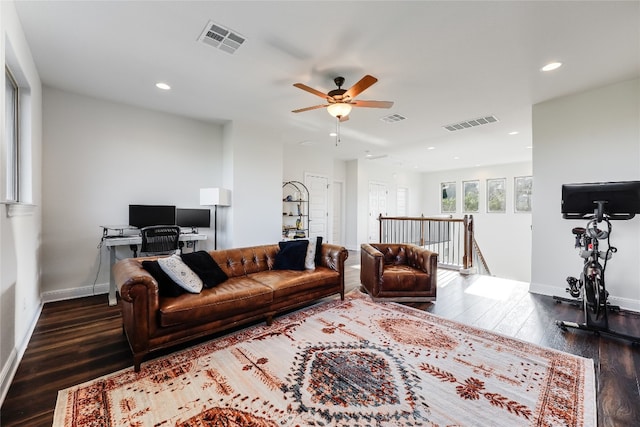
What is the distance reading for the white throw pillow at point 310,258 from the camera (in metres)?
3.57

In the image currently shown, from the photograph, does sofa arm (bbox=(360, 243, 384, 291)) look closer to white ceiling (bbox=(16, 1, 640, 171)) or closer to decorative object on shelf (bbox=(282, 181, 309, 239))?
white ceiling (bbox=(16, 1, 640, 171))

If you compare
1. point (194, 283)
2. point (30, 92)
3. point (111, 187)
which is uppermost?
point (30, 92)

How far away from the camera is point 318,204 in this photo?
292 inches

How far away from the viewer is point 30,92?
114 inches

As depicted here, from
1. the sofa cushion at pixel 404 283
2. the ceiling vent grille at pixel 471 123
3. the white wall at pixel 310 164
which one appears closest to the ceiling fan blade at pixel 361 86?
the sofa cushion at pixel 404 283

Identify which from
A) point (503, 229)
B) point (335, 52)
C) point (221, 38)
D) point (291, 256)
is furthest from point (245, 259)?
point (503, 229)

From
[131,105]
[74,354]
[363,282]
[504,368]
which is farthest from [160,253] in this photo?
[504,368]

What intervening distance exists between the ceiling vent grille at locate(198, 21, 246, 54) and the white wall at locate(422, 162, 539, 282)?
9345 millimetres

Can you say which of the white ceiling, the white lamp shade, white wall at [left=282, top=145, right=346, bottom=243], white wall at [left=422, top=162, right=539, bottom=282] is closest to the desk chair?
the white lamp shade

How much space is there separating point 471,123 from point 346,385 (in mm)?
4945

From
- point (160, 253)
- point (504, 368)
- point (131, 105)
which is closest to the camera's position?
point (504, 368)

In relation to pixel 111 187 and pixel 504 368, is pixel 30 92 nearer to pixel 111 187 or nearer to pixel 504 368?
pixel 111 187

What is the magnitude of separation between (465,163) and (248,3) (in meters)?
8.67

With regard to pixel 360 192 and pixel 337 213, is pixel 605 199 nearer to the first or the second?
pixel 360 192
